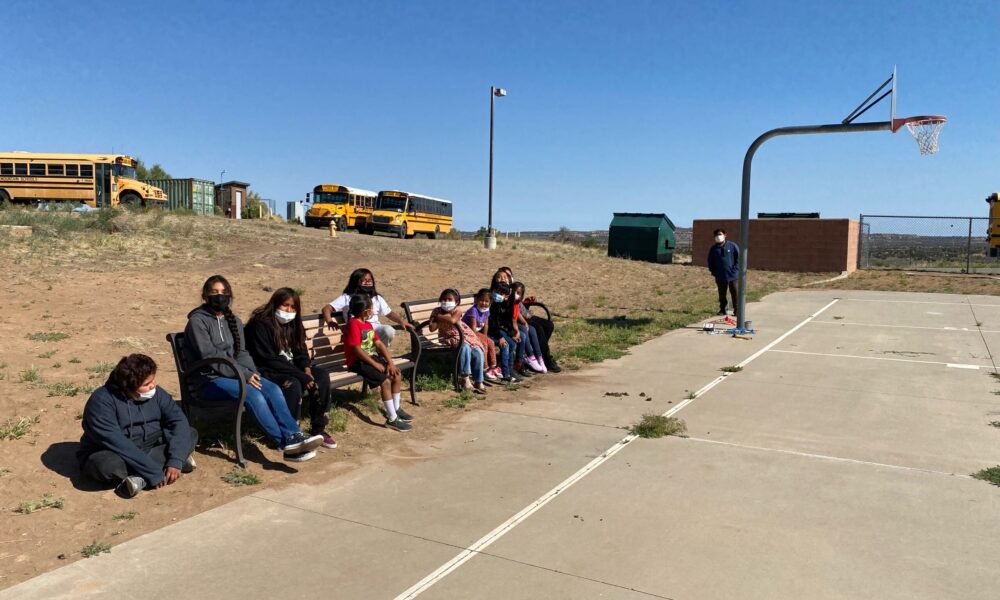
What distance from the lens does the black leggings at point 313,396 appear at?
18.4ft

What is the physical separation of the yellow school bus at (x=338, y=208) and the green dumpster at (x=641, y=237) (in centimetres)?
1298

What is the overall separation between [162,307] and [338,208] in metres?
25.6

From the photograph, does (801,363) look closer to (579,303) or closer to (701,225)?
(579,303)

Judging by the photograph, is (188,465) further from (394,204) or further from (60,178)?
(394,204)

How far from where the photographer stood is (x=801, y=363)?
30.9ft

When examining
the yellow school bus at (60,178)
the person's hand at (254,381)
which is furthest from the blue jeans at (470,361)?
the yellow school bus at (60,178)

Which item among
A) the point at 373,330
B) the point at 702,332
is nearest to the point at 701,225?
the point at 702,332

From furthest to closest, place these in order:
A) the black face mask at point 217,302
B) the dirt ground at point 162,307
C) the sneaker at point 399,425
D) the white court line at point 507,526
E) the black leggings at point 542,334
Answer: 1. the black leggings at point 542,334
2. the sneaker at point 399,425
3. the black face mask at point 217,302
4. the dirt ground at point 162,307
5. the white court line at point 507,526

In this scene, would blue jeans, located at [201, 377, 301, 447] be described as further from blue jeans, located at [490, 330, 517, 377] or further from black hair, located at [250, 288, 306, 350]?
blue jeans, located at [490, 330, 517, 377]

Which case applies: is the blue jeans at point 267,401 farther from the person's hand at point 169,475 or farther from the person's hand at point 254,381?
the person's hand at point 169,475

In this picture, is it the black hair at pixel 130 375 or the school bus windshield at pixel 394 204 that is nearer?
the black hair at pixel 130 375

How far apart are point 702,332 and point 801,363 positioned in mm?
2832

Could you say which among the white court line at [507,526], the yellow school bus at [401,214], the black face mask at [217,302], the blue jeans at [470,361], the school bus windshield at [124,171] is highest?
the school bus windshield at [124,171]

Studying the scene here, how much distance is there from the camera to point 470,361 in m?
7.65
